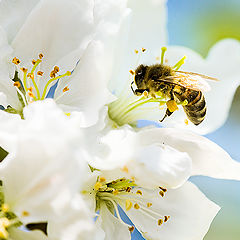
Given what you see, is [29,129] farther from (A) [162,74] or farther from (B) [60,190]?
(A) [162,74]

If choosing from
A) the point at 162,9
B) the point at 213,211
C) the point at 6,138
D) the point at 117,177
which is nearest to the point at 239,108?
the point at 162,9

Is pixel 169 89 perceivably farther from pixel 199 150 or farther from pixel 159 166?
pixel 159 166

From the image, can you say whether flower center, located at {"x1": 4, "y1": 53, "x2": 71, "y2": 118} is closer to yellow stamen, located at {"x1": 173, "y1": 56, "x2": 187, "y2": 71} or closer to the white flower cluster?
the white flower cluster

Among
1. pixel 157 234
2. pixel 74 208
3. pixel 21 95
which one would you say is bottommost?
pixel 157 234

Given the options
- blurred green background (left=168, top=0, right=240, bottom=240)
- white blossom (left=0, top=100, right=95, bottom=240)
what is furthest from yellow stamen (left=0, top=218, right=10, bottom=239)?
blurred green background (left=168, top=0, right=240, bottom=240)

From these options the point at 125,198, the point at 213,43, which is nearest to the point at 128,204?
the point at 125,198

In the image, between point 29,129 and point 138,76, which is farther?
point 138,76
